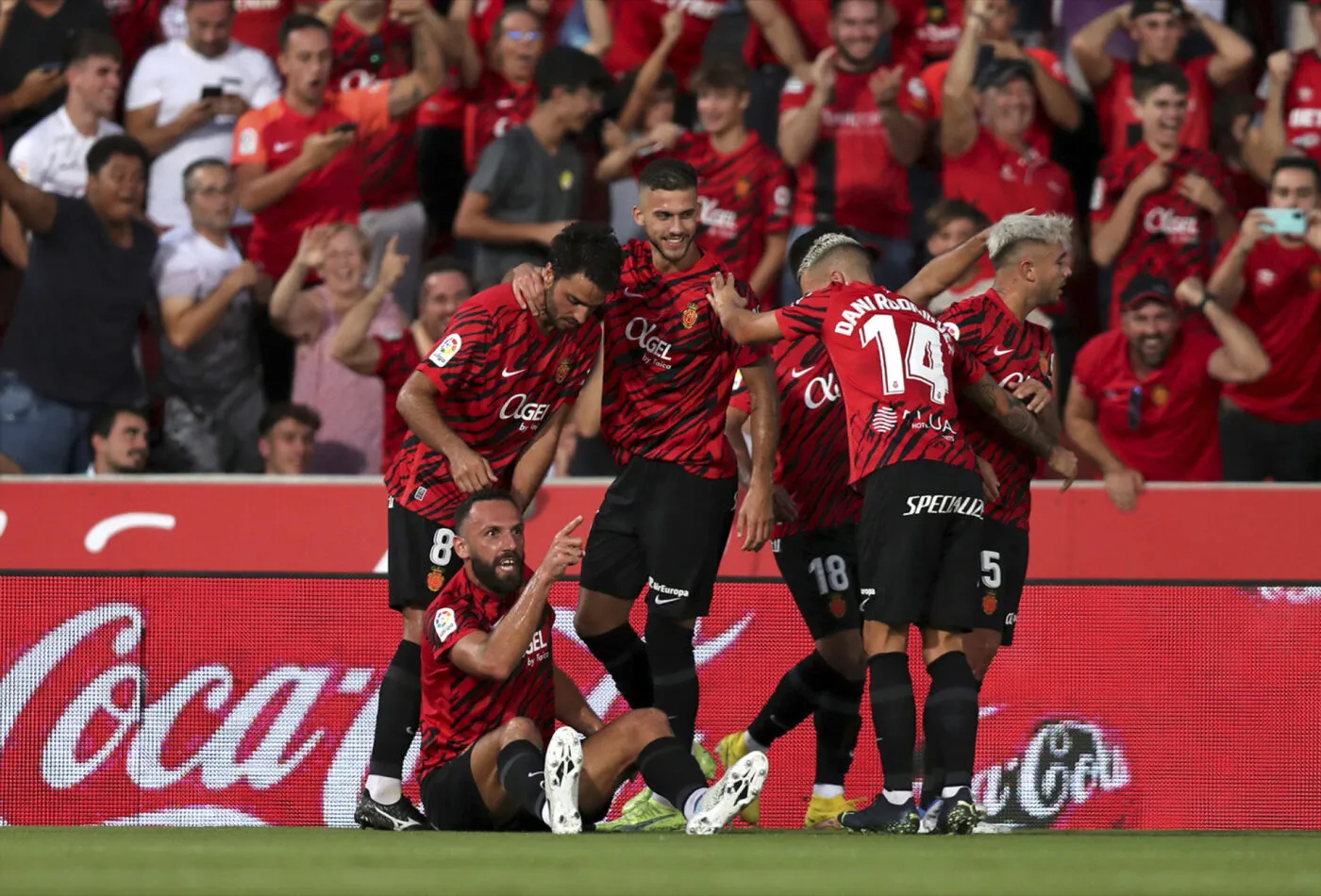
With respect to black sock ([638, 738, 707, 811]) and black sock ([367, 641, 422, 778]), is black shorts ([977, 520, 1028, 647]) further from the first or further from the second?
black sock ([367, 641, 422, 778])

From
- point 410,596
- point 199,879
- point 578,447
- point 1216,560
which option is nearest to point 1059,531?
point 1216,560

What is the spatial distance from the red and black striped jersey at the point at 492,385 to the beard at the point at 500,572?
2.64 feet

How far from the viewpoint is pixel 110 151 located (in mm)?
10875

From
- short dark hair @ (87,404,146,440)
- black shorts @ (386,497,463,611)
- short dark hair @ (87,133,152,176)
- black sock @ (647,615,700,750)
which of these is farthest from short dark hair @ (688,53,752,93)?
black sock @ (647,615,700,750)

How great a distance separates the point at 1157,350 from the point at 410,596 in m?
4.91

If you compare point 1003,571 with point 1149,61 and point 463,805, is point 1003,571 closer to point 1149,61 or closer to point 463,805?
point 463,805

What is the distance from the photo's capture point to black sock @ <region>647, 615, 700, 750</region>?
7.79 metres

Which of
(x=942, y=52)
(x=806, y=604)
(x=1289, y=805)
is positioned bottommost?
(x=1289, y=805)

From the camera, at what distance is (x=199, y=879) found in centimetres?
536

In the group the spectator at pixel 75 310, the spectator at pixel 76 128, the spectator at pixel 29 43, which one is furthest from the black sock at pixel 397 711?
the spectator at pixel 29 43

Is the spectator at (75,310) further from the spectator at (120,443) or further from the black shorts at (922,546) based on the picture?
the black shorts at (922,546)

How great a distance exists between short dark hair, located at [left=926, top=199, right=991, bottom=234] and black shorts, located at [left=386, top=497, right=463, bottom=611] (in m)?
4.11

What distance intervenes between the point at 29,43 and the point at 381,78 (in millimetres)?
2237

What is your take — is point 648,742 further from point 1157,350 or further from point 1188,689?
point 1157,350
